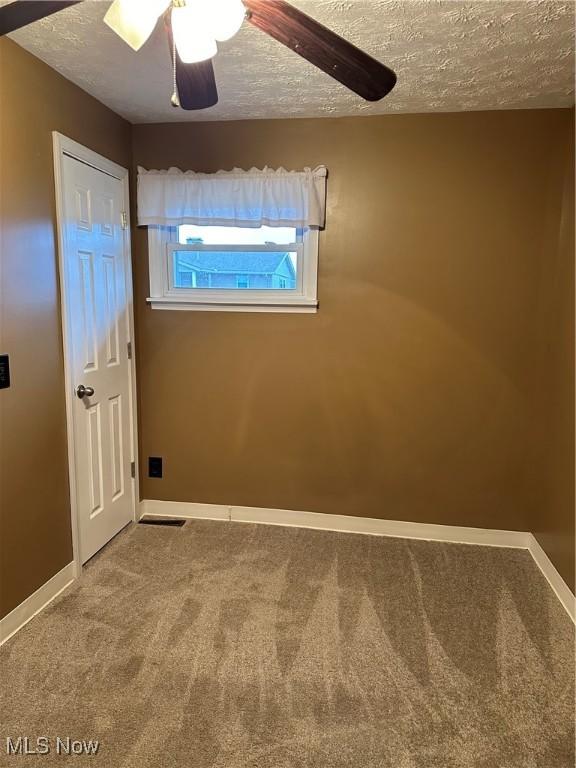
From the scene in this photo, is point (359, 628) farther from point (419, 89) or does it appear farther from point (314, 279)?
point (419, 89)

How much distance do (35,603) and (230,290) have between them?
Result: 193 centimetres

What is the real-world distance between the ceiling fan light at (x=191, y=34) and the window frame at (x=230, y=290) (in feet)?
5.15

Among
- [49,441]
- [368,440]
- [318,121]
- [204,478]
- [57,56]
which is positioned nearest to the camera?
[57,56]

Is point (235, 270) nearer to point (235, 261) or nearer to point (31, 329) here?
point (235, 261)

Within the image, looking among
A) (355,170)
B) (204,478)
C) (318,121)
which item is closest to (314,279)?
(355,170)

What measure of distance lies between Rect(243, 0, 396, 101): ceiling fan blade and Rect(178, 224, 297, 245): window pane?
151 cm

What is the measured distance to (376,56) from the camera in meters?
2.04

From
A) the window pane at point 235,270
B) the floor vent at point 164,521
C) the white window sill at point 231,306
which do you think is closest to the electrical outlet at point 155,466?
the floor vent at point 164,521

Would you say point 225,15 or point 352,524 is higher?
→ point 225,15

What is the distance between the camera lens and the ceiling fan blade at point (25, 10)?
47.2 inches

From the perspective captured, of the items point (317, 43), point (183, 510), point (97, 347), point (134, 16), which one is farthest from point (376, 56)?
point (183, 510)

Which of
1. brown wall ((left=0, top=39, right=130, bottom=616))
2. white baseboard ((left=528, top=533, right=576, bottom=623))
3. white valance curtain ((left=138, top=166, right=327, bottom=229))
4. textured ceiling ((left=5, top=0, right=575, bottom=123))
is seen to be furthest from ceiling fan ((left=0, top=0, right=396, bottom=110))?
white baseboard ((left=528, top=533, right=576, bottom=623))

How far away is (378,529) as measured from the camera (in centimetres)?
306

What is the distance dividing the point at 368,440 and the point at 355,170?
157cm
